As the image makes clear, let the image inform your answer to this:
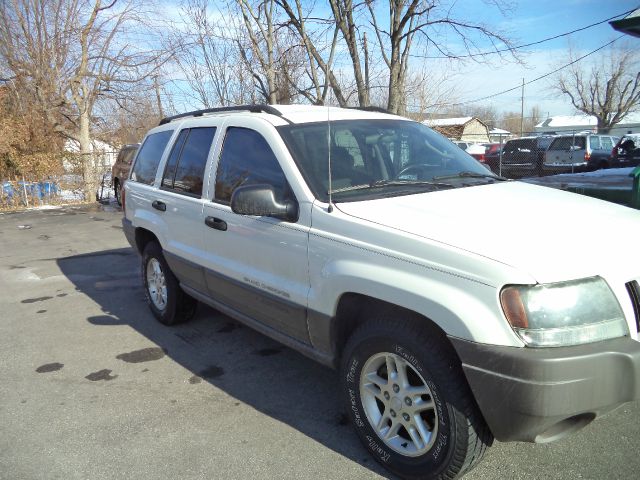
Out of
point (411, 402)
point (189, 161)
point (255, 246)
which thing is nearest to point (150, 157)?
point (189, 161)

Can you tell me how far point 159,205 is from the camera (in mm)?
4652

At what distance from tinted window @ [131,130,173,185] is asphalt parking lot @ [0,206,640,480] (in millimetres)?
1464

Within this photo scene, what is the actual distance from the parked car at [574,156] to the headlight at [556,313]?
17.5 meters

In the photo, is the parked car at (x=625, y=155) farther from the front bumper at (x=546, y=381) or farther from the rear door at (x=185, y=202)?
the front bumper at (x=546, y=381)

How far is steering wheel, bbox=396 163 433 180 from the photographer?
11.1ft

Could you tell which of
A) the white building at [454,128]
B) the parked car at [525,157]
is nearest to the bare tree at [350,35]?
the white building at [454,128]

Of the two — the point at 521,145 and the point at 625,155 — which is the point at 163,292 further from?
the point at 625,155

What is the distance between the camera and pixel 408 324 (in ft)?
8.05

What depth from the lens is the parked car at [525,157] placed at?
59.3 ft

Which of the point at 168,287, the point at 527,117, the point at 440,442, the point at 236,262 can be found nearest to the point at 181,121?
the point at 168,287

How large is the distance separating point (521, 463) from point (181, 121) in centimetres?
387

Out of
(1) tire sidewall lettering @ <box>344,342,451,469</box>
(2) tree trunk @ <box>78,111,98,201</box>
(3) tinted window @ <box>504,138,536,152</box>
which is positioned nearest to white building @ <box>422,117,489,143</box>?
(3) tinted window @ <box>504,138,536,152</box>

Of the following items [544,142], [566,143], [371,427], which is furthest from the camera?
[566,143]

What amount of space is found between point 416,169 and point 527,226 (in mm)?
1166
